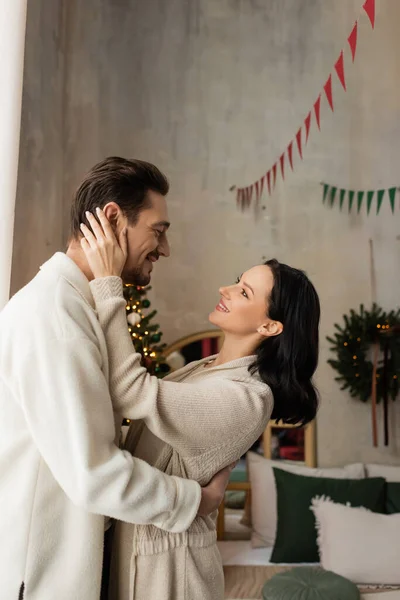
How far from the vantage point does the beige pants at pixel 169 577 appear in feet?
4.26

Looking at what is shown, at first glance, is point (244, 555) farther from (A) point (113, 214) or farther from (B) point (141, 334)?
(A) point (113, 214)

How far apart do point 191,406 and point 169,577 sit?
0.39 m

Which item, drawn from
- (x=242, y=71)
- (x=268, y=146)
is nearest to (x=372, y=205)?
(x=268, y=146)

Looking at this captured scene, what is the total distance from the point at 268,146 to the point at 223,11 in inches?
41.0

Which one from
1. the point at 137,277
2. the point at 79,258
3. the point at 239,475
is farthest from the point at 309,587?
the point at 79,258

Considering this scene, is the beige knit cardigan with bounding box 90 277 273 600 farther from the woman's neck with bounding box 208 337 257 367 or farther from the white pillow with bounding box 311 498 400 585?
the white pillow with bounding box 311 498 400 585

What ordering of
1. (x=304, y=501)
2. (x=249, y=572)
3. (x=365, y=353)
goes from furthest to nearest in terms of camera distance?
(x=365, y=353), (x=304, y=501), (x=249, y=572)

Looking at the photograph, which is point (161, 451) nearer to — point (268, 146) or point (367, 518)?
point (367, 518)

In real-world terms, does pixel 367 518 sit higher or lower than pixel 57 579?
lower

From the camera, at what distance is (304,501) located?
328 cm

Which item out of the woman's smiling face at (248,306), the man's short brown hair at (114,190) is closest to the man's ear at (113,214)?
the man's short brown hair at (114,190)

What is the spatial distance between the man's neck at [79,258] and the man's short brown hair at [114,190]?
A: 0.03 m

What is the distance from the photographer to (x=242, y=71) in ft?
13.9

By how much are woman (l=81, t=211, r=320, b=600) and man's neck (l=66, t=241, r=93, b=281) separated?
5 cm
